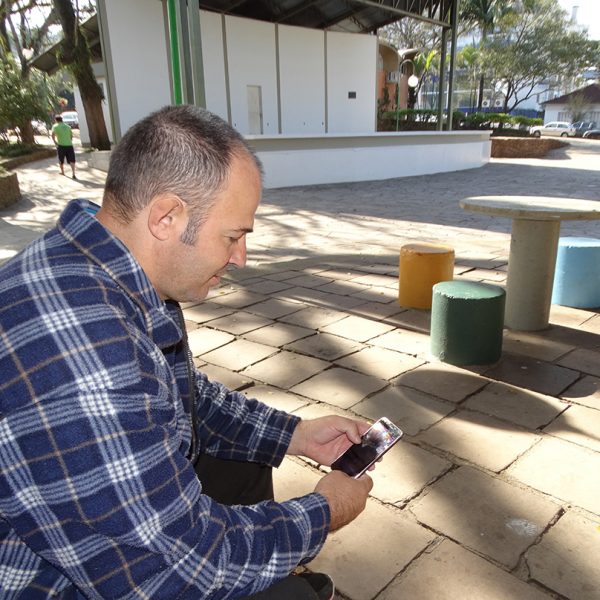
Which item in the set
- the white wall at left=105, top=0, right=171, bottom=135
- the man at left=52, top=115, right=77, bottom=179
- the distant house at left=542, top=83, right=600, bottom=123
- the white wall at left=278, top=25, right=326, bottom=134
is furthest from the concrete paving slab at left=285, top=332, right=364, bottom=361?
the distant house at left=542, top=83, right=600, bottom=123

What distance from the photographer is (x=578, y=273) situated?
14.5ft

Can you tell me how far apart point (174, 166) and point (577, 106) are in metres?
55.3

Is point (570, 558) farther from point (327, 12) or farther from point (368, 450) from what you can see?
point (327, 12)

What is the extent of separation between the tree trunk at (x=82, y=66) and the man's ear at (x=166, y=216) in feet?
60.5

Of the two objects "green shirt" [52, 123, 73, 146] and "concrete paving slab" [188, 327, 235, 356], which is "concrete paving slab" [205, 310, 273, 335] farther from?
"green shirt" [52, 123, 73, 146]

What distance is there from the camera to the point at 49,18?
77.7 feet

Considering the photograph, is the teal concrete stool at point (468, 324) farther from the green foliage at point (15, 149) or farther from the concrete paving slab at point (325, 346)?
the green foliage at point (15, 149)

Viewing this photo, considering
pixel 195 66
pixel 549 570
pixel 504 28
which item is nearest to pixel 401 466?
pixel 549 570

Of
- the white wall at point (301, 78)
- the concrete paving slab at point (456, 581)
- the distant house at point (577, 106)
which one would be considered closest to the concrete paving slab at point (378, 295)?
the concrete paving slab at point (456, 581)

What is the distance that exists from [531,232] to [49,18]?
83.9 feet

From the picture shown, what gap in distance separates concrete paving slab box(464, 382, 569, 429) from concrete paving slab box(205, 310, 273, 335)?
174 centimetres

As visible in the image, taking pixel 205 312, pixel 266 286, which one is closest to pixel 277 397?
pixel 205 312

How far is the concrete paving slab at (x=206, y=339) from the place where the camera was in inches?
152

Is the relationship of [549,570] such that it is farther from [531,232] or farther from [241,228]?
[531,232]
